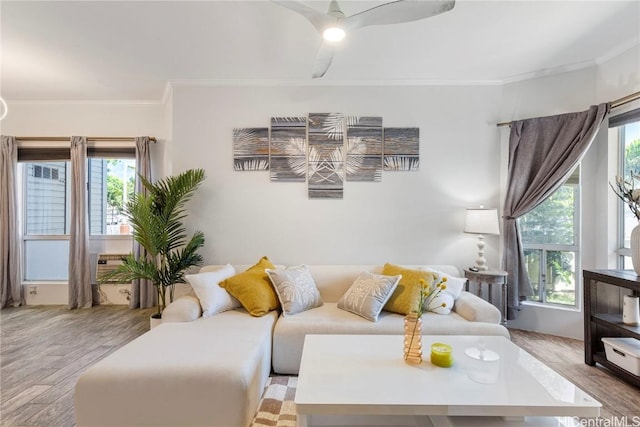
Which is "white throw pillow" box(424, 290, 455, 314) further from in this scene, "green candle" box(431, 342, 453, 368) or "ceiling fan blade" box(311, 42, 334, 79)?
"ceiling fan blade" box(311, 42, 334, 79)

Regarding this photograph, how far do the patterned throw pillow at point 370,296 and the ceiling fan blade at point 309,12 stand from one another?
1872 millimetres

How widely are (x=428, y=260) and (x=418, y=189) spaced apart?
78 cm

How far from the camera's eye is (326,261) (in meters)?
3.33

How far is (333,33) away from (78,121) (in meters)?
3.96

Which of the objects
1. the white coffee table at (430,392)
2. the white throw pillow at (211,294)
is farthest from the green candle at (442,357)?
the white throw pillow at (211,294)

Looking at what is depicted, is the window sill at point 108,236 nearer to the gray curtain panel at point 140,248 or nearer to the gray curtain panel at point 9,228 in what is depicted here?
the gray curtain panel at point 140,248

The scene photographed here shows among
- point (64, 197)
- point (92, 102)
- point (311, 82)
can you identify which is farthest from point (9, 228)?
point (311, 82)

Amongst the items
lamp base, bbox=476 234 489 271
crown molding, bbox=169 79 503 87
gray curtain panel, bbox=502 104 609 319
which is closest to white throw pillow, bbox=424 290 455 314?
lamp base, bbox=476 234 489 271

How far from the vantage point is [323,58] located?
223cm

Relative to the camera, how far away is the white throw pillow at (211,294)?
8.05 feet

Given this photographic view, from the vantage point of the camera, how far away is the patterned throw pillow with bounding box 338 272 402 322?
93.4 inches

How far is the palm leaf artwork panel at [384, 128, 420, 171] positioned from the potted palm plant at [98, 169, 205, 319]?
6.59 ft

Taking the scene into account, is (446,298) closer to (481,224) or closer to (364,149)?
(481,224)

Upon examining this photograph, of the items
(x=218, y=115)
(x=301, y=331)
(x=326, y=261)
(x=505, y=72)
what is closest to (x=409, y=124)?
(x=505, y=72)
